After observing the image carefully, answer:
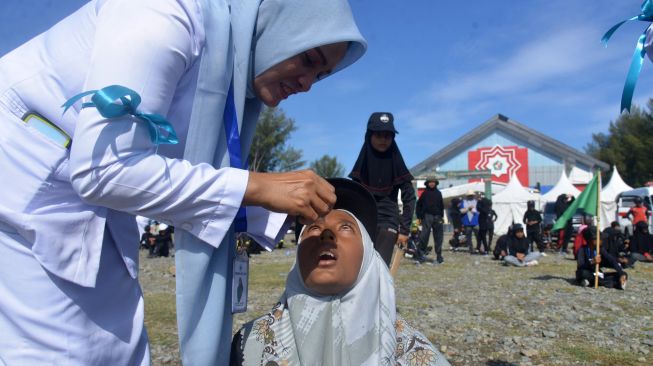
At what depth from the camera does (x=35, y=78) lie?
117 centimetres

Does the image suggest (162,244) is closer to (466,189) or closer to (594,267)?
(594,267)

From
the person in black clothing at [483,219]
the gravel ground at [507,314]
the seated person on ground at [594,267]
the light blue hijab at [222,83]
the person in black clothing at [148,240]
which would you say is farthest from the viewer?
the person in black clothing at [148,240]

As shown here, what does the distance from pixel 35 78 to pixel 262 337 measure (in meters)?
1.45

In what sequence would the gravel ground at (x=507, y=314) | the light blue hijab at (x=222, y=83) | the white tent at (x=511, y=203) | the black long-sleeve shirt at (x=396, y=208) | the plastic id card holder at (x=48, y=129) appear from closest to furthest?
the plastic id card holder at (x=48, y=129) → the light blue hijab at (x=222, y=83) → the gravel ground at (x=507, y=314) → the black long-sleeve shirt at (x=396, y=208) → the white tent at (x=511, y=203)

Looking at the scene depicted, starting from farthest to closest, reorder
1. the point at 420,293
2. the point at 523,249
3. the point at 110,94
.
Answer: the point at 523,249
the point at 420,293
the point at 110,94

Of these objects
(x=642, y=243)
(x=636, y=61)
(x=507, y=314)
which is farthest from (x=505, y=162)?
(x=636, y=61)

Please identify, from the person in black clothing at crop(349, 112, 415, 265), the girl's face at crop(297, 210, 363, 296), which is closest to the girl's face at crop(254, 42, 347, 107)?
the girl's face at crop(297, 210, 363, 296)

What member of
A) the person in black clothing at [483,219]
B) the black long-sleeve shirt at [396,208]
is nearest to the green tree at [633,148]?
the person in black clothing at [483,219]

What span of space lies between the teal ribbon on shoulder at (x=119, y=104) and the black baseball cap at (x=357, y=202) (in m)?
1.48

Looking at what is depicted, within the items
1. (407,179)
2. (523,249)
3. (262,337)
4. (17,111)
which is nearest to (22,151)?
(17,111)

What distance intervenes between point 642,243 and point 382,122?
39.9 ft

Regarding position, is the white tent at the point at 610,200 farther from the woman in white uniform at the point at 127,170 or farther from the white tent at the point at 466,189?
the woman in white uniform at the point at 127,170

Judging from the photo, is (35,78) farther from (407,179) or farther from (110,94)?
(407,179)

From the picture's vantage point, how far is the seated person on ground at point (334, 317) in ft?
7.00
